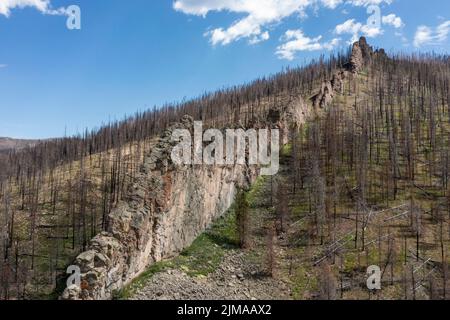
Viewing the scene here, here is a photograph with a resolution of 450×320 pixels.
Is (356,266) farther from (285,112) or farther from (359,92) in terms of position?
(359,92)

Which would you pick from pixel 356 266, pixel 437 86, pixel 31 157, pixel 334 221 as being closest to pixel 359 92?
pixel 437 86

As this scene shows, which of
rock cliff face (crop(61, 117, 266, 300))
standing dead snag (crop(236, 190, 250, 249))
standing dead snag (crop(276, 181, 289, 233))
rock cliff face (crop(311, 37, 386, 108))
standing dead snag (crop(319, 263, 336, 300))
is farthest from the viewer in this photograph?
rock cliff face (crop(311, 37, 386, 108))

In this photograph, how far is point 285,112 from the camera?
76.8 meters

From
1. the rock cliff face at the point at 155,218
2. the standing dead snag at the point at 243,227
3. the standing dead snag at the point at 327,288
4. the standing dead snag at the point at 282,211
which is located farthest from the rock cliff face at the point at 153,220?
the standing dead snag at the point at 327,288

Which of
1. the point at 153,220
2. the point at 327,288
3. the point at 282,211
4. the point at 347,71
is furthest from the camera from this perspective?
the point at 347,71

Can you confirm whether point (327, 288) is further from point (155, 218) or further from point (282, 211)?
point (282, 211)

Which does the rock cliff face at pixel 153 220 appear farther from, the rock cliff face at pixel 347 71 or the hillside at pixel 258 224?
the rock cliff face at pixel 347 71

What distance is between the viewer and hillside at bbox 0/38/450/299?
33.7m

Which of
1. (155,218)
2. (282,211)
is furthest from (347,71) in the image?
(155,218)

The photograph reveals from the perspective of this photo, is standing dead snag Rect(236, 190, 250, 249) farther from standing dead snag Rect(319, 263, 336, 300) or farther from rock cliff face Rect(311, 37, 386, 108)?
rock cliff face Rect(311, 37, 386, 108)

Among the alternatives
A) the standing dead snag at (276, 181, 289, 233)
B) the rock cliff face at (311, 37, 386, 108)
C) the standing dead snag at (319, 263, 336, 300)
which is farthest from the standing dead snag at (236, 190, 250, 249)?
the rock cliff face at (311, 37, 386, 108)

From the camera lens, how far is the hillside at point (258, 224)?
33688mm

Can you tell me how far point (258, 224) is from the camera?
49438mm

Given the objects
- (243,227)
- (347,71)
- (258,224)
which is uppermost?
(347,71)
